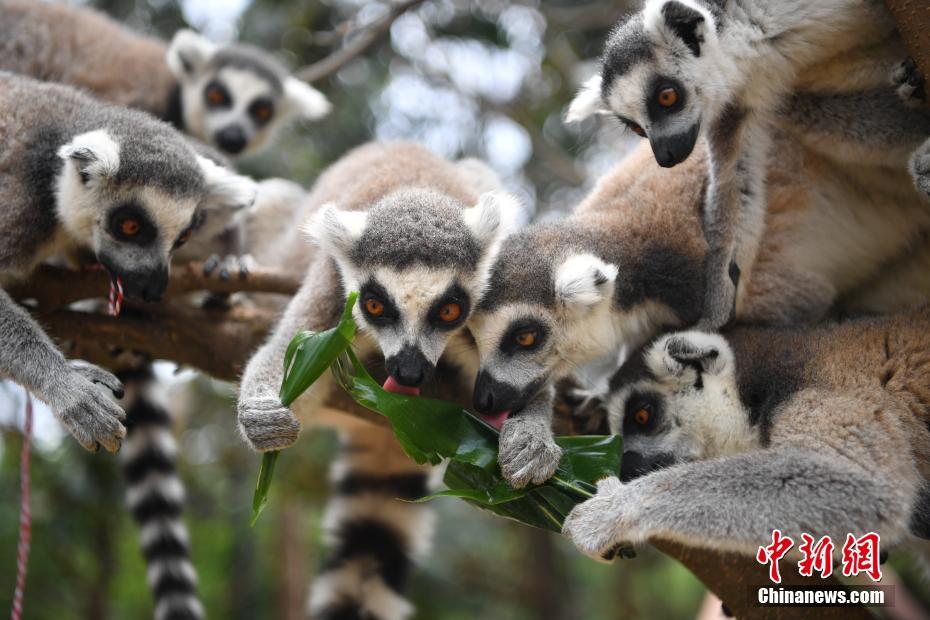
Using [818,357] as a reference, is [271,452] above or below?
below

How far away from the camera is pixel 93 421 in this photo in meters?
3.54

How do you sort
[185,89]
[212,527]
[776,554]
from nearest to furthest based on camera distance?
[776,554] → [185,89] → [212,527]

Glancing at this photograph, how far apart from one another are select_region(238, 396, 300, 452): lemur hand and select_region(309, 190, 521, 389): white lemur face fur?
0.47 meters

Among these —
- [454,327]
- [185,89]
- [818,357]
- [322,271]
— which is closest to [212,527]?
[185,89]

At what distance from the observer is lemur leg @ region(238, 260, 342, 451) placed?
11.5 feet

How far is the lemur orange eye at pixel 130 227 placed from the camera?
430 cm

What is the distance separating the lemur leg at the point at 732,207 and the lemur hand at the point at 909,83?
2.21ft

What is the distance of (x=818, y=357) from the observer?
12.5 ft

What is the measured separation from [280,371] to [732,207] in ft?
7.73

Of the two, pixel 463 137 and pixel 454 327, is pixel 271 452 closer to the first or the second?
pixel 454 327

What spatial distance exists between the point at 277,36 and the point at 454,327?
5.79 m

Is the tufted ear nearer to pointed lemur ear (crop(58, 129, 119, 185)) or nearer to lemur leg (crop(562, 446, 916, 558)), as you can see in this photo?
lemur leg (crop(562, 446, 916, 558))

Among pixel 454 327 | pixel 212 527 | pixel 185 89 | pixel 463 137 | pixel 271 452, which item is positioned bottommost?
pixel 212 527

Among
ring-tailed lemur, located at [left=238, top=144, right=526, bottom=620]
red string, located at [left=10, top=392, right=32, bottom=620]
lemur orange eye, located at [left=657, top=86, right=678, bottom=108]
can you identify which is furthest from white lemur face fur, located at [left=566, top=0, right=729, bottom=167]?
red string, located at [left=10, top=392, right=32, bottom=620]
